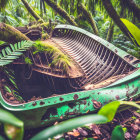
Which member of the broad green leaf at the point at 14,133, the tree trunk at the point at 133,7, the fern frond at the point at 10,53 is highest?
the tree trunk at the point at 133,7

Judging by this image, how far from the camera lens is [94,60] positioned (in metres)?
2.71

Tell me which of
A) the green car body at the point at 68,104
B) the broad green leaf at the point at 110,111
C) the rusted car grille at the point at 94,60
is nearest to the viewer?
the broad green leaf at the point at 110,111

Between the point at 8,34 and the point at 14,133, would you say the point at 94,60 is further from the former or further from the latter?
the point at 14,133

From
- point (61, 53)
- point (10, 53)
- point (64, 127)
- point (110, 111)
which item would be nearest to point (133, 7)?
point (61, 53)

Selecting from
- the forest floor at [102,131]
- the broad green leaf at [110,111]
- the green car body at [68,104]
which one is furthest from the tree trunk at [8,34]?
the broad green leaf at [110,111]

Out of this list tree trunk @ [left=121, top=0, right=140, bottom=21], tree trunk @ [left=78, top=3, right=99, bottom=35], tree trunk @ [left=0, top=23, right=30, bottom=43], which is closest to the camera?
tree trunk @ [left=0, top=23, right=30, bottom=43]

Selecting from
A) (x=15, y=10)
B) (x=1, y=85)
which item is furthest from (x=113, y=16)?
(x=15, y=10)

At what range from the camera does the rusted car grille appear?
2.03 metres

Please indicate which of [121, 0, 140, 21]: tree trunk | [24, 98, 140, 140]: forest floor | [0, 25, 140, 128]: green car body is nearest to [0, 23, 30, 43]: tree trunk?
[0, 25, 140, 128]: green car body

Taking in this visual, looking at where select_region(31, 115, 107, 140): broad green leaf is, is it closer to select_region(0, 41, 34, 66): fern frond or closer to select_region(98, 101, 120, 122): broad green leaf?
select_region(98, 101, 120, 122): broad green leaf

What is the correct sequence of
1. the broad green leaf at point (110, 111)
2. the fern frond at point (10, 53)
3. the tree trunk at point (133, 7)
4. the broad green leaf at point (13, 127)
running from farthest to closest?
the tree trunk at point (133, 7), the fern frond at point (10, 53), the broad green leaf at point (110, 111), the broad green leaf at point (13, 127)

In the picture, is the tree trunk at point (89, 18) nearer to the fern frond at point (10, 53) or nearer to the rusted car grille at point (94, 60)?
the rusted car grille at point (94, 60)

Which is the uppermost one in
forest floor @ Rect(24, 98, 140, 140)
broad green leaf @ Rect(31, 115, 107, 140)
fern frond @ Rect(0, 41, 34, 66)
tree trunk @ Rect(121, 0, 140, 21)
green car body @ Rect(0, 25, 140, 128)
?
tree trunk @ Rect(121, 0, 140, 21)

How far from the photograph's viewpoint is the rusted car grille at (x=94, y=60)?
2035 mm
